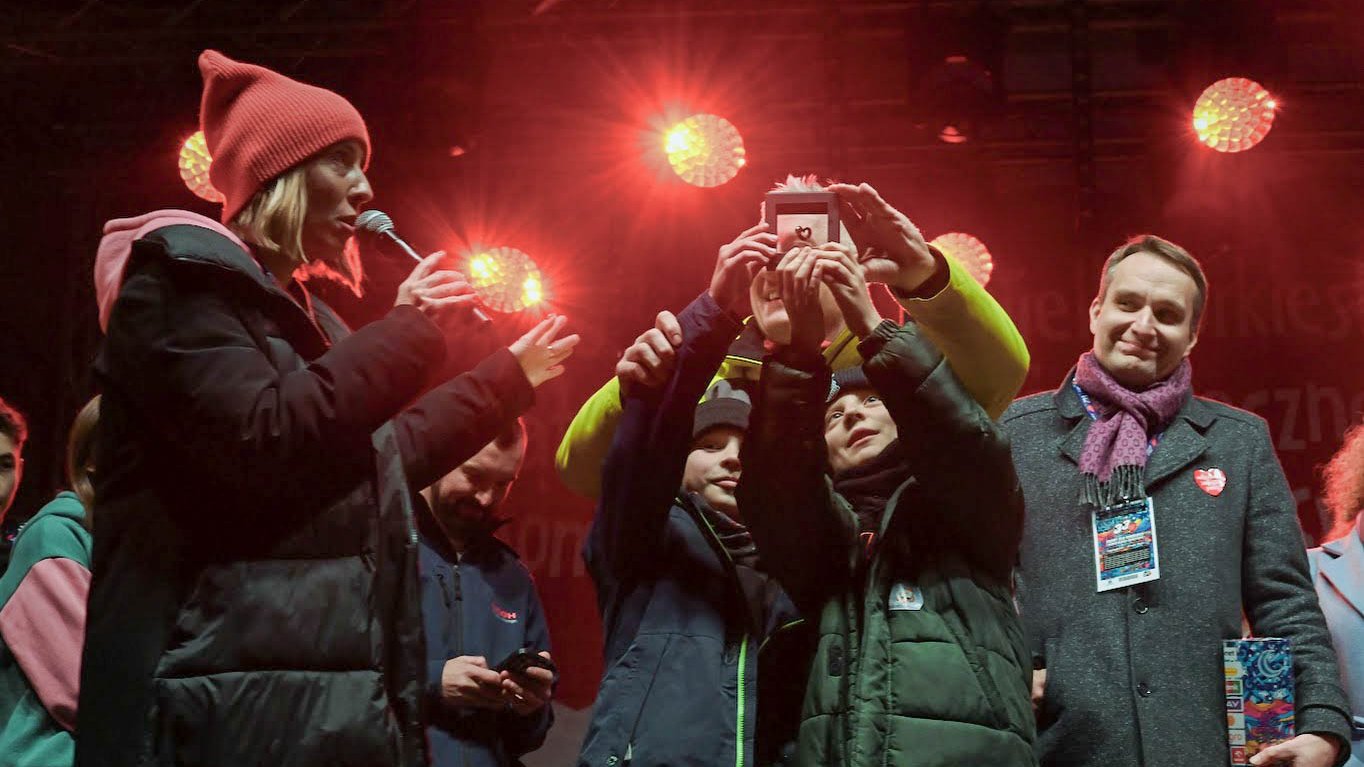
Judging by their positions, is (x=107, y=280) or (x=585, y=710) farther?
(x=585, y=710)

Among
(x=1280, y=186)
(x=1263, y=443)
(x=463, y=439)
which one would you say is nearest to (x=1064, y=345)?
(x=1280, y=186)

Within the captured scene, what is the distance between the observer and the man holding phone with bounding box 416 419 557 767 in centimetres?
312

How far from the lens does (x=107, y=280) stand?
1.91 meters

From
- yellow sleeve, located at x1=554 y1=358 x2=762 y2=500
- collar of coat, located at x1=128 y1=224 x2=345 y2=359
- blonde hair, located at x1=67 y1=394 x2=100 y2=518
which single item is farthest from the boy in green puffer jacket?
blonde hair, located at x1=67 y1=394 x2=100 y2=518

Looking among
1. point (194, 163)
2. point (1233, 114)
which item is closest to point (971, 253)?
point (1233, 114)

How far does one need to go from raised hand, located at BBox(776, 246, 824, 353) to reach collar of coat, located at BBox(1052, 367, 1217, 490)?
78cm

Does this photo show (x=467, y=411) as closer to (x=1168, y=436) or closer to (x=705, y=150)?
(x=1168, y=436)

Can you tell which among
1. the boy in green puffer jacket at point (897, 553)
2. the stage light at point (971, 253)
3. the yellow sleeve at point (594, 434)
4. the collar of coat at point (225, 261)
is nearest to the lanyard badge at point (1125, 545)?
the boy in green puffer jacket at point (897, 553)

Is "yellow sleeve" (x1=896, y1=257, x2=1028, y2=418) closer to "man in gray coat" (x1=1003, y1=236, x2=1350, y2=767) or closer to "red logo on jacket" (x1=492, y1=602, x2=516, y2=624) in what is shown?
"man in gray coat" (x1=1003, y1=236, x2=1350, y2=767)

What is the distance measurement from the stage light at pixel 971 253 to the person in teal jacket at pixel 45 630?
3833 mm

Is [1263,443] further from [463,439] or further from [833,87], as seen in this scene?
[833,87]

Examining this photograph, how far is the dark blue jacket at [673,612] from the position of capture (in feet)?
7.02

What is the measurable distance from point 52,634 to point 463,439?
1.25 m

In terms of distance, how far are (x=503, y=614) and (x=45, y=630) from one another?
1.11m
